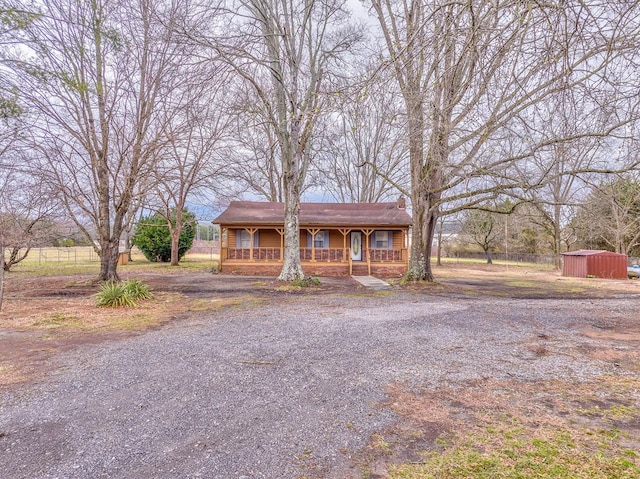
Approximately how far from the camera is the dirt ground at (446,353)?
270 cm

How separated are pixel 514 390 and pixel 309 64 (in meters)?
13.5

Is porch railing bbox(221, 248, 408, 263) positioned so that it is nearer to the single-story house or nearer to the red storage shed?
the single-story house

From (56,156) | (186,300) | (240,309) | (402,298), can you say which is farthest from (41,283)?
(402,298)

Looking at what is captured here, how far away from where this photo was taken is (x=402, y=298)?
10188 millimetres

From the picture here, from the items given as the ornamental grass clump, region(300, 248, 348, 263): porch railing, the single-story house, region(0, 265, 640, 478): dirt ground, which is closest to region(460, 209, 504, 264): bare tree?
the single-story house

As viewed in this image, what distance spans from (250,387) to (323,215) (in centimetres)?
1702

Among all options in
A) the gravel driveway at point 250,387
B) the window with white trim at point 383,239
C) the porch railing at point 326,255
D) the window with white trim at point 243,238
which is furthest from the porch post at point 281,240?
the gravel driveway at point 250,387

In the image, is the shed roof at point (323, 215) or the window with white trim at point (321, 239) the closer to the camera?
the shed roof at point (323, 215)

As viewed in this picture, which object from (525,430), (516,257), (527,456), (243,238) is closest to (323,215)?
(243,238)

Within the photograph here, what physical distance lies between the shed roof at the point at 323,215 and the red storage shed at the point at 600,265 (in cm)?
1017

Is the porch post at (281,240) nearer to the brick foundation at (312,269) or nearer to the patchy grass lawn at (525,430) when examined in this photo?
the brick foundation at (312,269)

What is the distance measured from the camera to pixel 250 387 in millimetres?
3611

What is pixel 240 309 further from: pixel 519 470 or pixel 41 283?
pixel 41 283

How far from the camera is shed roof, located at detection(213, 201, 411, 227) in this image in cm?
1888
